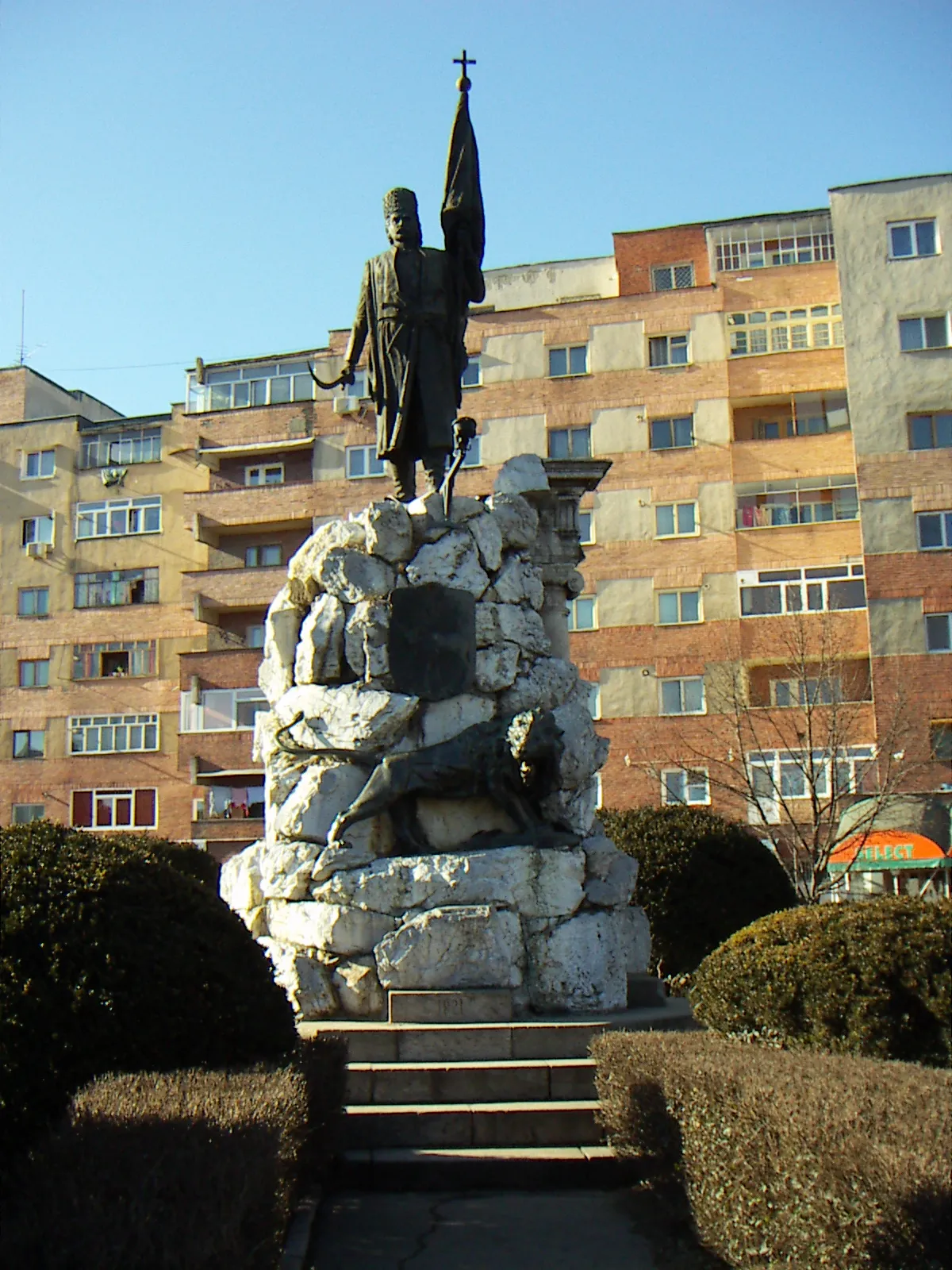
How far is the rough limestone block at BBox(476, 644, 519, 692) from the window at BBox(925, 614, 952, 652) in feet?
82.8

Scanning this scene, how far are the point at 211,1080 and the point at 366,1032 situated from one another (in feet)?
9.46

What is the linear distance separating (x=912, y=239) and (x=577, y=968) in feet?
102

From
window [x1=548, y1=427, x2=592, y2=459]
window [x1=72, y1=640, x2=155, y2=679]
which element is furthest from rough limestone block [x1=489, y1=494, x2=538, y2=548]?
window [x1=72, y1=640, x2=155, y2=679]

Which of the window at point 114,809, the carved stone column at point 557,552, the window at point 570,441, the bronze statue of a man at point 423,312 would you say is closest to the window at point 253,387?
the window at point 570,441

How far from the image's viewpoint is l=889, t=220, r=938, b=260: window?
36.1 meters

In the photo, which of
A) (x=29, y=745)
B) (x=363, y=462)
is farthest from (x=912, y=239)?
(x=29, y=745)

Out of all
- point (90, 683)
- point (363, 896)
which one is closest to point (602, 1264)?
point (363, 896)

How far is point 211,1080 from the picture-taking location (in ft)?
18.7

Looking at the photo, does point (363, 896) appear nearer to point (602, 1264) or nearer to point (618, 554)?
point (602, 1264)

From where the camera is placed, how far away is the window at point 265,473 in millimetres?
41125

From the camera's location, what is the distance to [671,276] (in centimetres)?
4000

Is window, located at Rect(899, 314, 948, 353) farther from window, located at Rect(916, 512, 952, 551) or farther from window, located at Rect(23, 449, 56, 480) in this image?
window, located at Rect(23, 449, 56, 480)

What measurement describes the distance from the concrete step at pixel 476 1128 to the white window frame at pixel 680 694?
1113 inches

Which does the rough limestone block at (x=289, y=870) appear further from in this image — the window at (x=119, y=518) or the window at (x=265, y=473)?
the window at (x=119, y=518)
